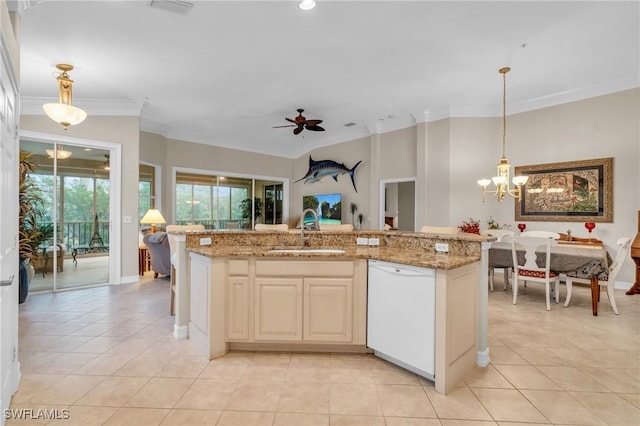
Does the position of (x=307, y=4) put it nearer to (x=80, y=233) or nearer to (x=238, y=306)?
(x=238, y=306)

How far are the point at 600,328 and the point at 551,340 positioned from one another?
770mm

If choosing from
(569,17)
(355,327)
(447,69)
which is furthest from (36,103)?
(569,17)

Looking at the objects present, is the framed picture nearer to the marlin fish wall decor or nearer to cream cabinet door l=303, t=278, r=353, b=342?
the marlin fish wall decor

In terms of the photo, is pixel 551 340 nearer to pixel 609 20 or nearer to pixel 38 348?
pixel 609 20

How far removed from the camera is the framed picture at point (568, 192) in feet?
15.2

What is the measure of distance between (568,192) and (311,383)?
5.21 m

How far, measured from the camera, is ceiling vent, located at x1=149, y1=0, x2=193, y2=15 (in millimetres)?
2688

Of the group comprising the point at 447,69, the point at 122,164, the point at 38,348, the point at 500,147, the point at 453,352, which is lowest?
the point at 38,348

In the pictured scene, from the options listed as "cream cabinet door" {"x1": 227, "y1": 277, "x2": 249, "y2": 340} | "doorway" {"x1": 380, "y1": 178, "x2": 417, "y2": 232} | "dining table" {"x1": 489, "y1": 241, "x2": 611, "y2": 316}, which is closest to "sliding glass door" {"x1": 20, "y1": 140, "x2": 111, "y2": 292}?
"cream cabinet door" {"x1": 227, "y1": 277, "x2": 249, "y2": 340}

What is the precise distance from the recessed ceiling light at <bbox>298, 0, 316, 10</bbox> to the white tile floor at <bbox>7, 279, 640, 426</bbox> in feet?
10.0

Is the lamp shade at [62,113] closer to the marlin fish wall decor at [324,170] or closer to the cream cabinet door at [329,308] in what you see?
the cream cabinet door at [329,308]

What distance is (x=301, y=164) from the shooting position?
357 inches

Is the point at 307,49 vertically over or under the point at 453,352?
over

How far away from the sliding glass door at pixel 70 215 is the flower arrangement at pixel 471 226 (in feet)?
19.5
